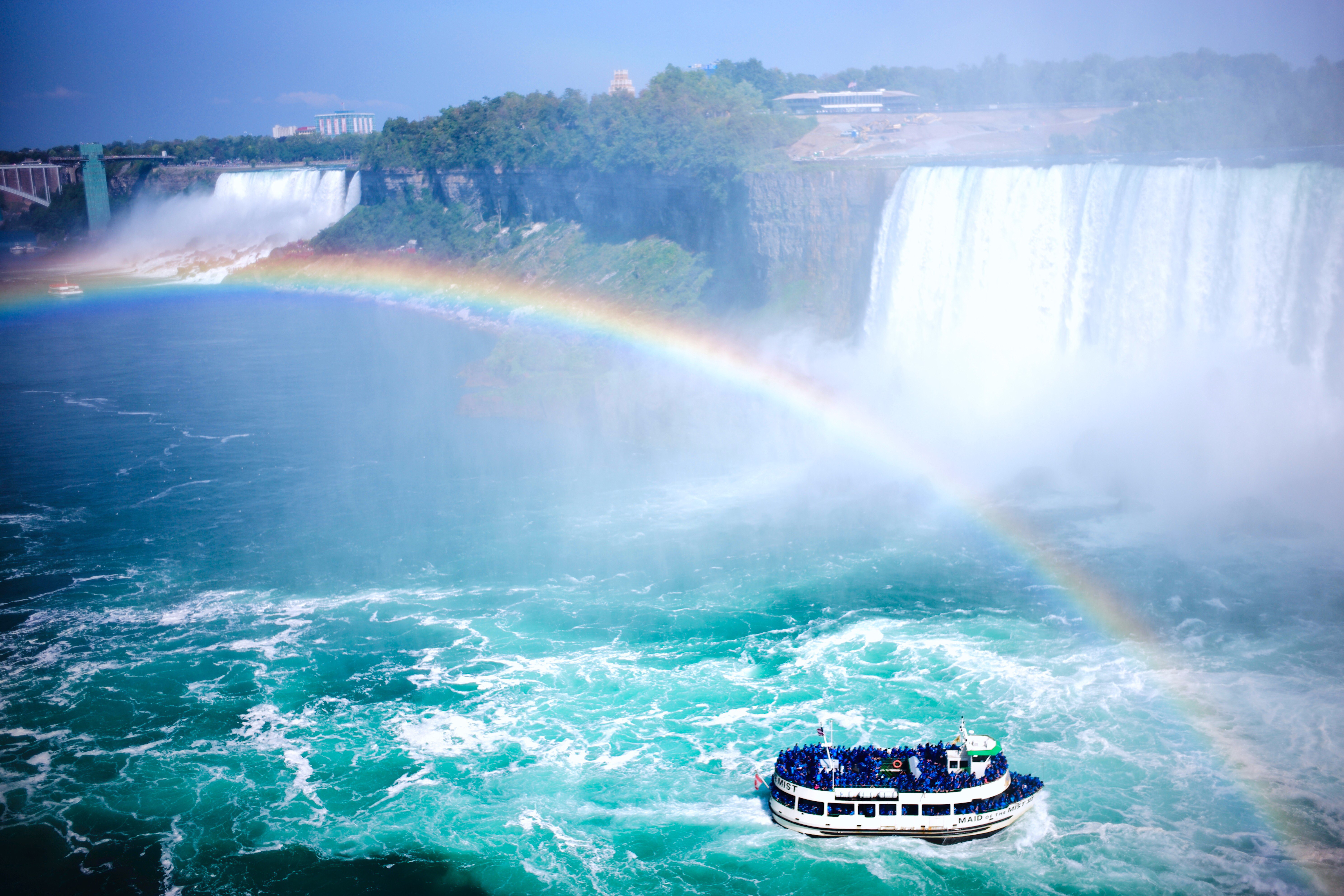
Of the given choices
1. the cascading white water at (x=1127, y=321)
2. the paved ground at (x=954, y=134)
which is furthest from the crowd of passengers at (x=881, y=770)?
the paved ground at (x=954, y=134)

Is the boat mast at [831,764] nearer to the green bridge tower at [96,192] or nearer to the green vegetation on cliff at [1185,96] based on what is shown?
the green vegetation on cliff at [1185,96]

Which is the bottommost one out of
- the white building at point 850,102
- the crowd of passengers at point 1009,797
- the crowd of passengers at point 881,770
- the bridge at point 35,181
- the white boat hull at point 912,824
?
the white boat hull at point 912,824

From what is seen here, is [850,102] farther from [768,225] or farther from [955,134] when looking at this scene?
[768,225]

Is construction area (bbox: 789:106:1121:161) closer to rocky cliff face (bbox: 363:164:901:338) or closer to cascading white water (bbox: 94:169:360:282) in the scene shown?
rocky cliff face (bbox: 363:164:901:338)

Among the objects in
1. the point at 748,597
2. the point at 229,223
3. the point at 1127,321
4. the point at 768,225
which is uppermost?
the point at 768,225

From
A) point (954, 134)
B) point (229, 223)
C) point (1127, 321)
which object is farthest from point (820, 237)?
point (229, 223)

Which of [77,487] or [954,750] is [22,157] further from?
[954,750]
